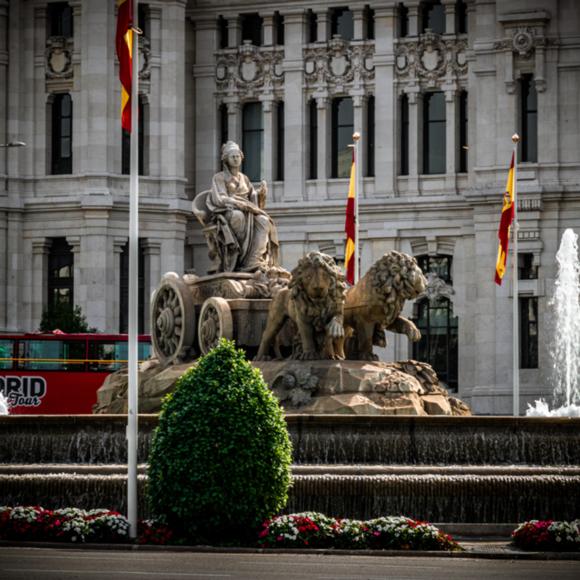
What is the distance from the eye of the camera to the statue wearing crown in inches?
1570

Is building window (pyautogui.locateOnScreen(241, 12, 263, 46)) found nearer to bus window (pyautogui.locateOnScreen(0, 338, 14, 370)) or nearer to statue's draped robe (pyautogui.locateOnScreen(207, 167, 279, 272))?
bus window (pyautogui.locateOnScreen(0, 338, 14, 370))

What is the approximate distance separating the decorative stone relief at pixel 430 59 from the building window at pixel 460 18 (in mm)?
712

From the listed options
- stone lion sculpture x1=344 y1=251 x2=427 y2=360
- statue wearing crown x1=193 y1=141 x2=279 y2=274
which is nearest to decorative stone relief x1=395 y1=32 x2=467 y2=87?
statue wearing crown x1=193 y1=141 x2=279 y2=274

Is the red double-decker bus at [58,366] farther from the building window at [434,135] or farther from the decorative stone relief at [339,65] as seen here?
the decorative stone relief at [339,65]

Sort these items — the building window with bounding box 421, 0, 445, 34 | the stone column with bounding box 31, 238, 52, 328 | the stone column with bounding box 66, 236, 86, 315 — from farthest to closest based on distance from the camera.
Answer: the building window with bounding box 421, 0, 445, 34, the stone column with bounding box 31, 238, 52, 328, the stone column with bounding box 66, 236, 86, 315

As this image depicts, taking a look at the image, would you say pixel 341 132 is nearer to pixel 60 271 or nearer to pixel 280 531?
pixel 60 271

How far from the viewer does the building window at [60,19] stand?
8694 centimetres

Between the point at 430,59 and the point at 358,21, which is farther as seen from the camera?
the point at 358,21

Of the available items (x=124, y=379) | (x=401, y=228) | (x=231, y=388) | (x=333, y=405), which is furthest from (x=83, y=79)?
(x=231, y=388)

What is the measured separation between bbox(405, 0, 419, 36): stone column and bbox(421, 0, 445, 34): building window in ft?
1.58

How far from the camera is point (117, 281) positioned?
3339 inches

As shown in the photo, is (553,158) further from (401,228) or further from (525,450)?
(525,450)

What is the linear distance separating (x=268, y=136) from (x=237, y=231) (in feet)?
159

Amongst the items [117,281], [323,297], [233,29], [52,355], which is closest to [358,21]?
[233,29]
